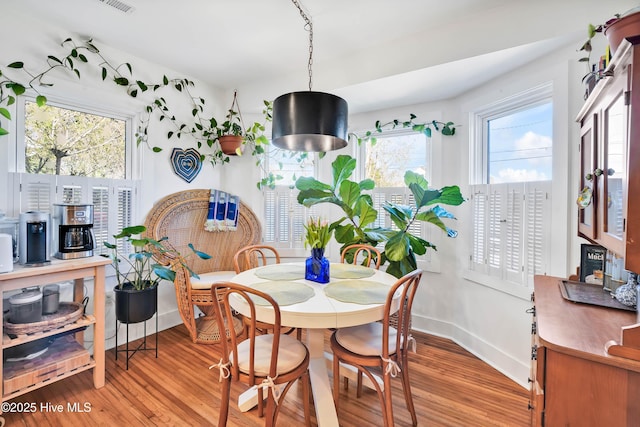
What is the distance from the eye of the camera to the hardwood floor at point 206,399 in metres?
1.70

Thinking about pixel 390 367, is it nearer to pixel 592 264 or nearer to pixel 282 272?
pixel 282 272

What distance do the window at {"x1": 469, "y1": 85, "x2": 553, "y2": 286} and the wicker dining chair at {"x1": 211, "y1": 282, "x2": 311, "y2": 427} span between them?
1736mm

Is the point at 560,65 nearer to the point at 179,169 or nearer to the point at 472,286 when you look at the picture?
the point at 472,286

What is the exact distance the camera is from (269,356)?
1.47 meters

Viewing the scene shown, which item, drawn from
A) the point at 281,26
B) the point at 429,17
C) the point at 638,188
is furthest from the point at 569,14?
the point at 281,26

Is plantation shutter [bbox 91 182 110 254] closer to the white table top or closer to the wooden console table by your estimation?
the wooden console table

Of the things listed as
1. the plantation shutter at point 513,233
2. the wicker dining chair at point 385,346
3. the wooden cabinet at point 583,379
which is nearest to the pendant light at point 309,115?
the wicker dining chair at point 385,346

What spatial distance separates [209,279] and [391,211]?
5.89 ft

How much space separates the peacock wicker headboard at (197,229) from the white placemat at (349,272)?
1.32m

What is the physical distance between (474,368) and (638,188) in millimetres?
1981

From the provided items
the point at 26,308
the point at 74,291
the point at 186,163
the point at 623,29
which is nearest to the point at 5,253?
the point at 26,308

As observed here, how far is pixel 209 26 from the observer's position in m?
2.22

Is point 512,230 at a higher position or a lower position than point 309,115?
lower

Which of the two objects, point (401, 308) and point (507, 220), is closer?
point (401, 308)
